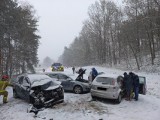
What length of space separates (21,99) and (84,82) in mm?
4912

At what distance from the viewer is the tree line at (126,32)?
35906 millimetres

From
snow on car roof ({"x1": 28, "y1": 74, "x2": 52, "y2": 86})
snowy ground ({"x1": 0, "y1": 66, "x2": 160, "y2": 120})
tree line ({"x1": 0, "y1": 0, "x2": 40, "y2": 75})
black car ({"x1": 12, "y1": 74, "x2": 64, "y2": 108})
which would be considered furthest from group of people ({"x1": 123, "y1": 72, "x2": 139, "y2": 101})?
tree line ({"x1": 0, "y1": 0, "x2": 40, "y2": 75})

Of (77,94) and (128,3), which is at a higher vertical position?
(128,3)

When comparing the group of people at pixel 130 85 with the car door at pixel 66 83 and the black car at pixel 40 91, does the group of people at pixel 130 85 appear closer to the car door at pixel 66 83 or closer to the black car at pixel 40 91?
the car door at pixel 66 83

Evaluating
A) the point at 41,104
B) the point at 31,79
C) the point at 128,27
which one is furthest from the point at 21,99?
the point at 128,27

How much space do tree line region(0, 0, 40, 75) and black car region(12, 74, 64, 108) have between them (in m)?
13.3

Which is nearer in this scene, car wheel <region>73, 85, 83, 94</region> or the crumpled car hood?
the crumpled car hood

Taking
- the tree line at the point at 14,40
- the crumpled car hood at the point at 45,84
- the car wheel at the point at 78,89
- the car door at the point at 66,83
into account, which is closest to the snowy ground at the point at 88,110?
the crumpled car hood at the point at 45,84

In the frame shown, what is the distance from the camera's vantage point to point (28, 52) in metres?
37.2

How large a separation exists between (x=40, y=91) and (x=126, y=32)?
1222 inches

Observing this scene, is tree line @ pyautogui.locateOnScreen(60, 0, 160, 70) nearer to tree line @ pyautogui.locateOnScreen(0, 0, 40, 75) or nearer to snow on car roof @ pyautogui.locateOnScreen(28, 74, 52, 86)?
tree line @ pyautogui.locateOnScreen(0, 0, 40, 75)

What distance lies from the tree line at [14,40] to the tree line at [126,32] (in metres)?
16.5

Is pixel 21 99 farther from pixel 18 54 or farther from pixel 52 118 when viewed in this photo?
pixel 18 54

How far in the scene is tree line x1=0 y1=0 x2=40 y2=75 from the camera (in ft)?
89.6
